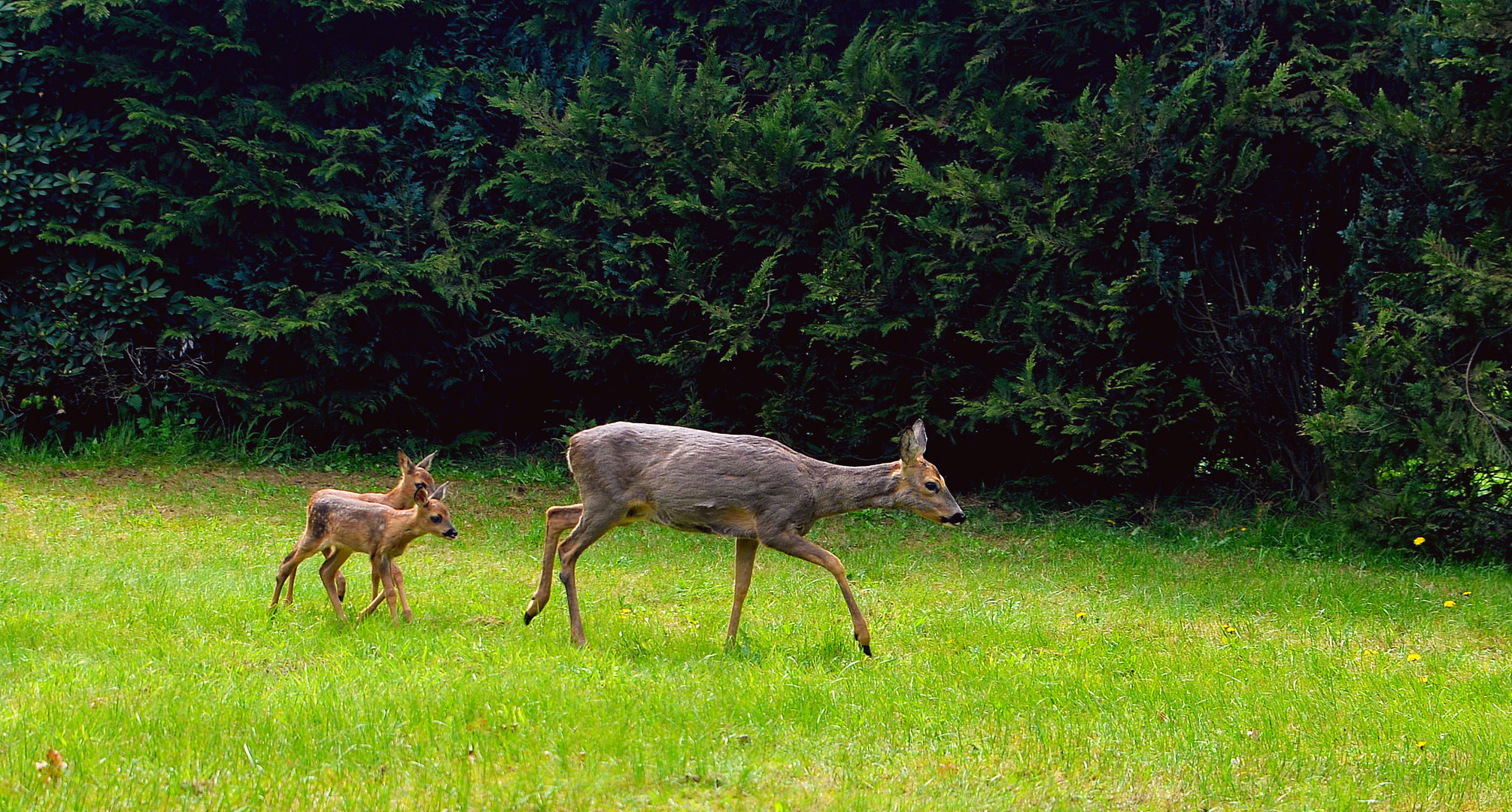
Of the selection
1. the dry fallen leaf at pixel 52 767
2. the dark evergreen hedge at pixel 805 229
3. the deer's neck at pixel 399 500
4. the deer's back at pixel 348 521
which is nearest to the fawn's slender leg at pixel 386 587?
the deer's back at pixel 348 521

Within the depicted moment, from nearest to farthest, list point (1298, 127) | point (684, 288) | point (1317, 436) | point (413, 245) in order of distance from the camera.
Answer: point (1317, 436) → point (1298, 127) → point (684, 288) → point (413, 245)

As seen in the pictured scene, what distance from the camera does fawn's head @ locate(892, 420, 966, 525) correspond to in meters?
7.67

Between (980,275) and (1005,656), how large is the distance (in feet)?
19.5

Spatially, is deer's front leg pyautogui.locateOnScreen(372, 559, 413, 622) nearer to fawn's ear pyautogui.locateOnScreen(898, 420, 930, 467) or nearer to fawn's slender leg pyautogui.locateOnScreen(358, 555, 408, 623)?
fawn's slender leg pyautogui.locateOnScreen(358, 555, 408, 623)

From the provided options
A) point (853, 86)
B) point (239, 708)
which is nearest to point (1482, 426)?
point (853, 86)

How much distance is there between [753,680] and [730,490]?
4.02 feet

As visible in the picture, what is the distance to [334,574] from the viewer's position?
26.5 ft

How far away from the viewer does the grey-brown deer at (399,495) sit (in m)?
8.23

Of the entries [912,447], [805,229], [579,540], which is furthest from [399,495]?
[805,229]

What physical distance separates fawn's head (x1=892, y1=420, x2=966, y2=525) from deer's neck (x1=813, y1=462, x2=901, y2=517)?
0.16ft

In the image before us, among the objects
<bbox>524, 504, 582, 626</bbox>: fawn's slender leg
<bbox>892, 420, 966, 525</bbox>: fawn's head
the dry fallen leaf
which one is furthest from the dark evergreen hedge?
the dry fallen leaf

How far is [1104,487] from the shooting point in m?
13.5

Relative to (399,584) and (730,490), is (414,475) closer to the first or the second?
(399,584)

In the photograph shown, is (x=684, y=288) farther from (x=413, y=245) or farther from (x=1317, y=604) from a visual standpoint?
(x=1317, y=604)
